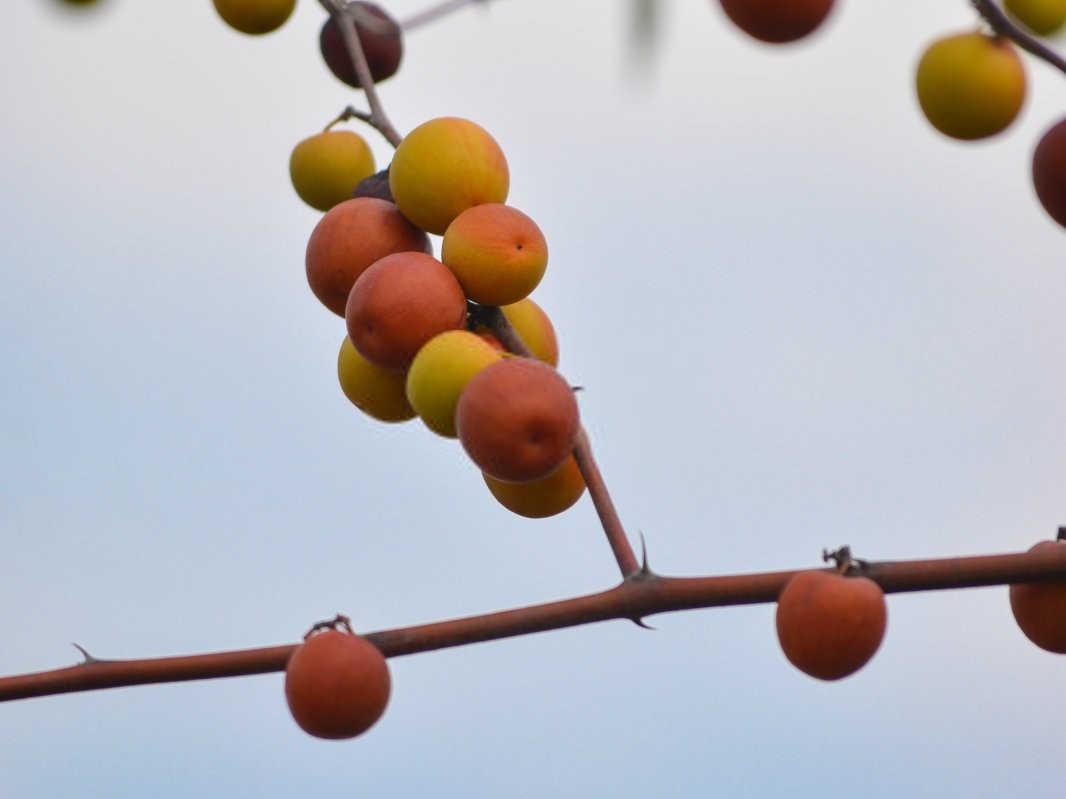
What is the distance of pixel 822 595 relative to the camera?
141 cm

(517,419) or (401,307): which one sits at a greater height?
(401,307)

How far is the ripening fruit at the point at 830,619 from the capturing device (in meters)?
1.41

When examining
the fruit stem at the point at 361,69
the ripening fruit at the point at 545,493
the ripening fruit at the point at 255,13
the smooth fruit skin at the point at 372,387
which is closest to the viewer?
the ripening fruit at the point at 545,493

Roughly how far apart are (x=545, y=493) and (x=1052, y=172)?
2.34 ft

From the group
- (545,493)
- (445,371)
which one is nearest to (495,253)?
(445,371)

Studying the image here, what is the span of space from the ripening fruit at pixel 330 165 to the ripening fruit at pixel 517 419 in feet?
3.10

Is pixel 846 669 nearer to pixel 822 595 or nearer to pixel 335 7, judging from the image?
pixel 822 595

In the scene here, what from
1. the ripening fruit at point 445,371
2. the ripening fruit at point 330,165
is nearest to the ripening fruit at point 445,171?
the ripening fruit at point 445,371

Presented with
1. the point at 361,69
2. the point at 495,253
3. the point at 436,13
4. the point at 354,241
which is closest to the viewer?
the point at 436,13

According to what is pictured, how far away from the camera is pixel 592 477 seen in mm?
1684

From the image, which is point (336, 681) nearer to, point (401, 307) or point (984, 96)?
point (401, 307)

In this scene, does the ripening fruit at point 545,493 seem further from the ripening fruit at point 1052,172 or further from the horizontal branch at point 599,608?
the ripening fruit at point 1052,172

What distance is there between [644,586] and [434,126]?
0.79 meters

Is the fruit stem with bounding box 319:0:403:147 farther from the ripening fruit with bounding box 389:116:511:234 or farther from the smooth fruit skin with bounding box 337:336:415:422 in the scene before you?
the smooth fruit skin with bounding box 337:336:415:422
